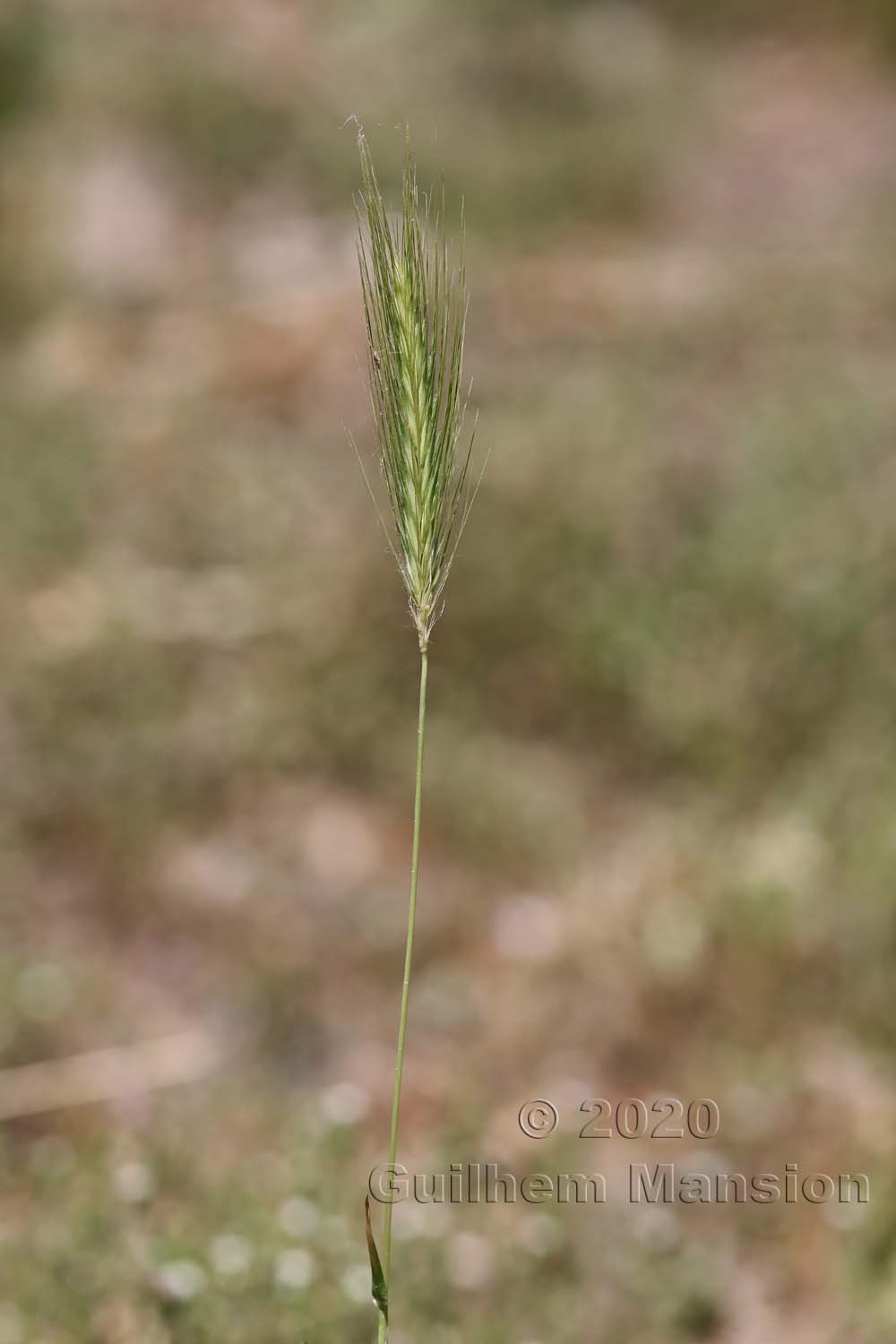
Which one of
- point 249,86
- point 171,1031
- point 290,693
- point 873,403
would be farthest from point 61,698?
point 249,86

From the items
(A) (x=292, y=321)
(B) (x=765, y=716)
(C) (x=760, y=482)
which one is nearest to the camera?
(B) (x=765, y=716)

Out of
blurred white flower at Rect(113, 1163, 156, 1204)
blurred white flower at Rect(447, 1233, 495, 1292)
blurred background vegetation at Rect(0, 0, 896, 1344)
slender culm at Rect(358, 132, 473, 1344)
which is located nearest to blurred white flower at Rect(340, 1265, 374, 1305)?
blurred background vegetation at Rect(0, 0, 896, 1344)

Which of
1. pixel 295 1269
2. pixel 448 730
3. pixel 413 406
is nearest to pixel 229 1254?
pixel 295 1269

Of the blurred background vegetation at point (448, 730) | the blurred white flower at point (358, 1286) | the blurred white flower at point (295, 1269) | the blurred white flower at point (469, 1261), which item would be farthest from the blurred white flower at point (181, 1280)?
the blurred white flower at point (469, 1261)

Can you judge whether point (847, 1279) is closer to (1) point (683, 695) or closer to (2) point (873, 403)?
(1) point (683, 695)

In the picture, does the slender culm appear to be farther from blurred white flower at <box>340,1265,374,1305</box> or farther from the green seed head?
blurred white flower at <box>340,1265,374,1305</box>

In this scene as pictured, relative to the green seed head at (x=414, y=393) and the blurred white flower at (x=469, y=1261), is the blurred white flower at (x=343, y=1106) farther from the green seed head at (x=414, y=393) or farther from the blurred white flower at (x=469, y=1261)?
the green seed head at (x=414, y=393)

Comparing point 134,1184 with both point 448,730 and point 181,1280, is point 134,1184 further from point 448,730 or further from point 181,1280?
point 448,730
